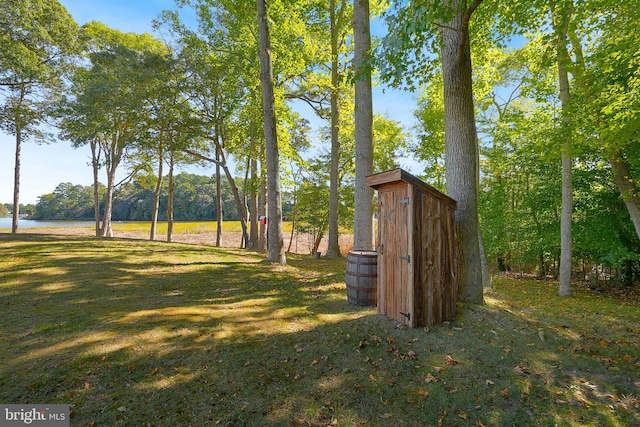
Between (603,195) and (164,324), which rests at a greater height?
(603,195)

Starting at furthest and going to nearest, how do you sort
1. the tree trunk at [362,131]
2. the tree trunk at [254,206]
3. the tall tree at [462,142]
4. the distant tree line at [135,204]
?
the distant tree line at [135,204]
the tree trunk at [254,206]
the tree trunk at [362,131]
the tall tree at [462,142]

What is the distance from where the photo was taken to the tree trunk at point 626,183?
7867 mm

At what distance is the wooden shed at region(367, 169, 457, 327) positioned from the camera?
3779 millimetres

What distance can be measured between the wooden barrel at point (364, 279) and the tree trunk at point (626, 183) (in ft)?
26.8

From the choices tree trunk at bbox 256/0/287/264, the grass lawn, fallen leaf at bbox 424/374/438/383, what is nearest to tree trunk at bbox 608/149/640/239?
the grass lawn

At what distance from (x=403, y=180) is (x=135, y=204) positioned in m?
53.0

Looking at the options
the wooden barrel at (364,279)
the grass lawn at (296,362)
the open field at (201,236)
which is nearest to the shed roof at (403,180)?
the wooden barrel at (364,279)

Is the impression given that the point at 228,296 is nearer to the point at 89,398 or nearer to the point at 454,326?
the point at 89,398

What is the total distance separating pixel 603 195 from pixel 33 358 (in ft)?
47.0

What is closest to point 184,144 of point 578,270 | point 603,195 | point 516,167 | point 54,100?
point 54,100

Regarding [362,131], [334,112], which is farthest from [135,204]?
[362,131]

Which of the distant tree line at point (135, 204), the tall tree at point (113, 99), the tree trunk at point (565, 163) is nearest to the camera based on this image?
the tree trunk at point (565, 163)

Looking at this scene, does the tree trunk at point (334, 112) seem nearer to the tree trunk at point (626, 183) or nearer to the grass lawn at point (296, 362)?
the grass lawn at point (296, 362)

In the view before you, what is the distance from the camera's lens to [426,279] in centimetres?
385
